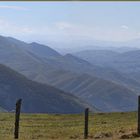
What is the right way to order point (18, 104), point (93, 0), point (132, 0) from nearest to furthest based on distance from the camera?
A: point (93, 0)
point (132, 0)
point (18, 104)

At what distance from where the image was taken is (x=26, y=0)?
13.1 metres

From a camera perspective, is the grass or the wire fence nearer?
the wire fence

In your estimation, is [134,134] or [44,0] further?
[134,134]

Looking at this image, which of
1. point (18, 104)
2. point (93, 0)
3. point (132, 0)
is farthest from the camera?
point (18, 104)

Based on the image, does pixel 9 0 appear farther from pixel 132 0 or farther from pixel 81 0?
pixel 132 0

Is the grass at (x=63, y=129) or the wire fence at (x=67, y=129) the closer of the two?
the wire fence at (x=67, y=129)

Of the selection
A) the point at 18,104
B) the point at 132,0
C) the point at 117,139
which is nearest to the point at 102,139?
the point at 117,139

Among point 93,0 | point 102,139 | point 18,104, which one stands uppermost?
point 93,0

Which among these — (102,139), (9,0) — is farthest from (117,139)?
(9,0)

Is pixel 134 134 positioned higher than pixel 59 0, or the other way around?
pixel 59 0

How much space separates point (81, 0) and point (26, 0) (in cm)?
166

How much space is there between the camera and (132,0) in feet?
45.3

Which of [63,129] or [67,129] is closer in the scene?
[63,129]

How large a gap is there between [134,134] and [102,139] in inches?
97.0
